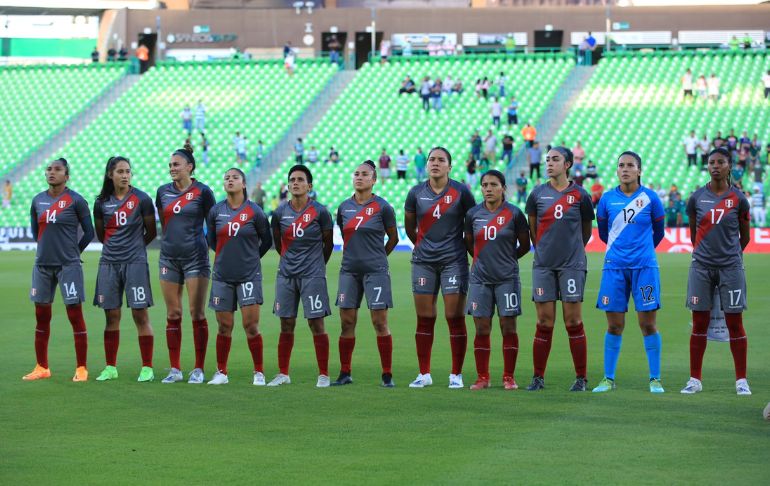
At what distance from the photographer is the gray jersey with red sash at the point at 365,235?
37.9ft

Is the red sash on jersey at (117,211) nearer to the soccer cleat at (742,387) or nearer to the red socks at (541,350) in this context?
the red socks at (541,350)

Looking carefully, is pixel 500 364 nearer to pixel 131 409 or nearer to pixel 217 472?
pixel 131 409

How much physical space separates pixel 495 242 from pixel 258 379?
258 centimetres

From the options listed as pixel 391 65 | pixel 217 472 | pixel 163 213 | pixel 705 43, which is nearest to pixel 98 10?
pixel 391 65

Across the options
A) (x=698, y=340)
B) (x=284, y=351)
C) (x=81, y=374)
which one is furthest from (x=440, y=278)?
(x=81, y=374)

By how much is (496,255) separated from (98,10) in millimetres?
54146

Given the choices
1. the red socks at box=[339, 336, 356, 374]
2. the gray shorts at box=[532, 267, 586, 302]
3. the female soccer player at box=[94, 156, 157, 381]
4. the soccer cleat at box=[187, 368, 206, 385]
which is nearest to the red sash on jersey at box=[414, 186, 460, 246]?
the gray shorts at box=[532, 267, 586, 302]

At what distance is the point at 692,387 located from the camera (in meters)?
10.8

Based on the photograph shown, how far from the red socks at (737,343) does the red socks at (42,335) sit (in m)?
6.59

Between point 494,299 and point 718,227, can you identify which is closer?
point 718,227

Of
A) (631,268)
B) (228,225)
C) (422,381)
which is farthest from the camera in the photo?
(228,225)

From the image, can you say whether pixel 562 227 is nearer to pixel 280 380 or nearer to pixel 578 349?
pixel 578 349

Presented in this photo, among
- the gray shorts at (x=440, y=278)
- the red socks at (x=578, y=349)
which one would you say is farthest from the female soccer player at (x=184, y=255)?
the red socks at (x=578, y=349)

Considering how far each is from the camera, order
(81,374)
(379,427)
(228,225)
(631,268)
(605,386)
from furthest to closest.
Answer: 1. (81,374)
2. (228,225)
3. (631,268)
4. (605,386)
5. (379,427)
